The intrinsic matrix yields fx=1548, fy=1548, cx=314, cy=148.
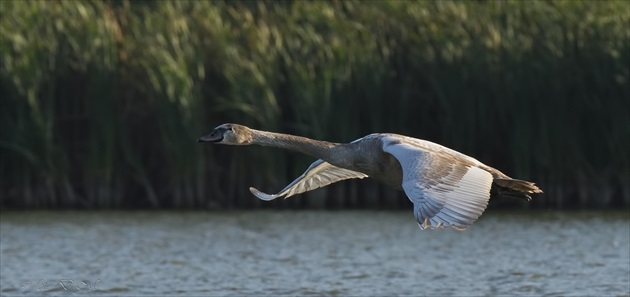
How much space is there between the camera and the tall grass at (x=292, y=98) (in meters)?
18.0

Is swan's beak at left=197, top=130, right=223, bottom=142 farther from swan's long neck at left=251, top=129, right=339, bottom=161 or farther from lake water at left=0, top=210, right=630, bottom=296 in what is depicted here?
lake water at left=0, top=210, right=630, bottom=296

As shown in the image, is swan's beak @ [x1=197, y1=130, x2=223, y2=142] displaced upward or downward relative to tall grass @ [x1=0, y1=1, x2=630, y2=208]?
downward

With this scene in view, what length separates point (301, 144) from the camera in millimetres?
10547

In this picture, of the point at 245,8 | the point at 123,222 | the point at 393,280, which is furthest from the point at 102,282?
the point at 245,8

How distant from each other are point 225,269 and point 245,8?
6.27 meters

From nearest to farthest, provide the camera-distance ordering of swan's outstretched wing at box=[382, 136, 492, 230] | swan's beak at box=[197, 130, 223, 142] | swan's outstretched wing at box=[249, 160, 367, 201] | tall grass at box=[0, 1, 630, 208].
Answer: swan's outstretched wing at box=[382, 136, 492, 230]
swan's beak at box=[197, 130, 223, 142]
swan's outstretched wing at box=[249, 160, 367, 201]
tall grass at box=[0, 1, 630, 208]

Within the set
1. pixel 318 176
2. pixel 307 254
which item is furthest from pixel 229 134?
pixel 307 254

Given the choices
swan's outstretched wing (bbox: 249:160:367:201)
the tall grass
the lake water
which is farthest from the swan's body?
the tall grass

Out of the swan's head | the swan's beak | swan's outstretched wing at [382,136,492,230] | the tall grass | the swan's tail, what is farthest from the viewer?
the tall grass

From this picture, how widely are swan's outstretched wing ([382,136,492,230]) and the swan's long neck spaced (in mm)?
418

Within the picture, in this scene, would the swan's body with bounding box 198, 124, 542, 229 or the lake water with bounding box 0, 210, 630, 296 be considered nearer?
the swan's body with bounding box 198, 124, 542, 229

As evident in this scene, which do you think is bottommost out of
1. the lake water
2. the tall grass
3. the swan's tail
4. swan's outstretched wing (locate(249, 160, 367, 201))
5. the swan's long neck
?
the lake water

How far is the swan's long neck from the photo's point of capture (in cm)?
1039

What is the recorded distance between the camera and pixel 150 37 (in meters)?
18.7
